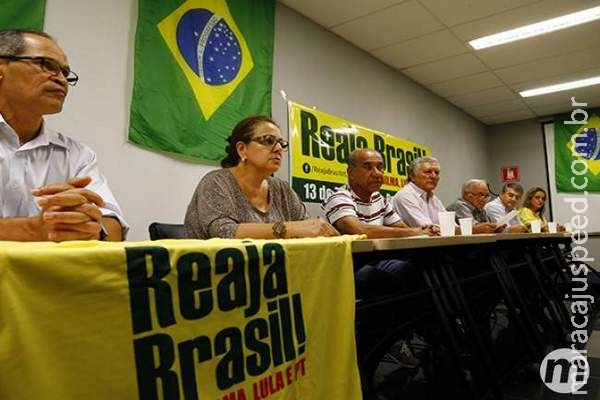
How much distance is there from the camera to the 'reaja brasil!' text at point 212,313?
0.53m

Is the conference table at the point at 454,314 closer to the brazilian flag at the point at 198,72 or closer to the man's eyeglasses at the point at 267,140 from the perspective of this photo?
the man's eyeglasses at the point at 267,140

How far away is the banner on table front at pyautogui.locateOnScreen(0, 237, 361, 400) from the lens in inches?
17.0

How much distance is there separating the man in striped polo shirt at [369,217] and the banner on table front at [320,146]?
2.25ft

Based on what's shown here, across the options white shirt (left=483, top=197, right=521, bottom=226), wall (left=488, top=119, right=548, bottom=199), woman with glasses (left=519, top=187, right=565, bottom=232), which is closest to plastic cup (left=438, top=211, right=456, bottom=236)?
white shirt (left=483, top=197, right=521, bottom=226)

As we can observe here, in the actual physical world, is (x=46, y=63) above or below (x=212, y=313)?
above

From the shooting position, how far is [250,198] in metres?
1.67

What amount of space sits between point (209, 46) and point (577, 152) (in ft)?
19.4

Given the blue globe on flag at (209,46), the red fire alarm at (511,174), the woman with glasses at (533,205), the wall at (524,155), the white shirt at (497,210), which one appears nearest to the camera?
the blue globe on flag at (209,46)

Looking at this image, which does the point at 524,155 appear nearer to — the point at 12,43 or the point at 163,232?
the point at 163,232

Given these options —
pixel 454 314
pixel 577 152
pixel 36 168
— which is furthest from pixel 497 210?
pixel 36 168

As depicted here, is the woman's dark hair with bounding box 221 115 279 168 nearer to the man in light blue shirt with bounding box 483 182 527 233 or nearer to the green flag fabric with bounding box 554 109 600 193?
Result: the man in light blue shirt with bounding box 483 182 527 233

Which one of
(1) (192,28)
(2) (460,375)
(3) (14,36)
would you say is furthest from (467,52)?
(3) (14,36)

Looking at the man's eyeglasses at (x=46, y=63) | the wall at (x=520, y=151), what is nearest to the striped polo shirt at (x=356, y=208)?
the man's eyeglasses at (x=46, y=63)

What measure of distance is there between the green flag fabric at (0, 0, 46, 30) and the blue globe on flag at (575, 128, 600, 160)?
22.3 feet
